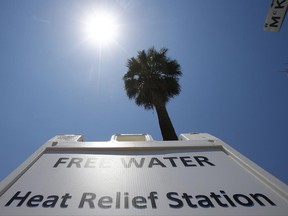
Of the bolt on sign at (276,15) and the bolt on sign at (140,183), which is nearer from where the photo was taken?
the bolt on sign at (140,183)

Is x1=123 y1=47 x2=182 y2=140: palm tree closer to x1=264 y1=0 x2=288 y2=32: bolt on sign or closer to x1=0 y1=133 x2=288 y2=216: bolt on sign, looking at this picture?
x1=264 y1=0 x2=288 y2=32: bolt on sign

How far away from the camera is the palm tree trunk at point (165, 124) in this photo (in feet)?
25.9

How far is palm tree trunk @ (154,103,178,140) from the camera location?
789cm

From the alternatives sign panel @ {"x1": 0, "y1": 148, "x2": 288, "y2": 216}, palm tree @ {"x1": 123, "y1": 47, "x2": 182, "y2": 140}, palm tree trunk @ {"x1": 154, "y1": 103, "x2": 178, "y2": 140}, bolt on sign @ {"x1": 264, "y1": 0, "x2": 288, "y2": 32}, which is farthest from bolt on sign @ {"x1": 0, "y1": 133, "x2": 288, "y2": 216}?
palm tree @ {"x1": 123, "y1": 47, "x2": 182, "y2": 140}

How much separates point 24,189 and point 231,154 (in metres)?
1.71

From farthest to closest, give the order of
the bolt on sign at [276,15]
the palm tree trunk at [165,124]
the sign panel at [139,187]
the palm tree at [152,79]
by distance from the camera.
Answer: the palm tree at [152,79] → the palm tree trunk at [165,124] → the bolt on sign at [276,15] → the sign panel at [139,187]

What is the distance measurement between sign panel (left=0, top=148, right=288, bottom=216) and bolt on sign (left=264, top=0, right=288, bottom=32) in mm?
5159

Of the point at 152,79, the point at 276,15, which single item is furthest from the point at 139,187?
the point at 152,79

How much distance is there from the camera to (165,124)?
8.36 metres

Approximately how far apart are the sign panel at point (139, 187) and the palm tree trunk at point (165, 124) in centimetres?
544

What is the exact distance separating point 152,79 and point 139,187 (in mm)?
9203

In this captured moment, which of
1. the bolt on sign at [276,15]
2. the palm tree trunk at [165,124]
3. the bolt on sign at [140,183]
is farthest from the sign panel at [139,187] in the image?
the palm tree trunk at [165,124]

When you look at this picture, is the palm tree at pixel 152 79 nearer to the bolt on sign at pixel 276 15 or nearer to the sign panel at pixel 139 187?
the bolt on sign at pixel 276 15

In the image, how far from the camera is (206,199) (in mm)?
1764
